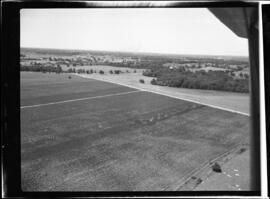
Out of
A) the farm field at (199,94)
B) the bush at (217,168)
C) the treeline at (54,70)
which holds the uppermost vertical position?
the treeline at (54,70)

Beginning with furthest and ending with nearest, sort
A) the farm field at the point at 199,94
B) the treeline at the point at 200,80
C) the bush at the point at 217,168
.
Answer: the treeline at the point at 200,80 < the farm field at the point at 199,94 < the bush at the point at 217,168

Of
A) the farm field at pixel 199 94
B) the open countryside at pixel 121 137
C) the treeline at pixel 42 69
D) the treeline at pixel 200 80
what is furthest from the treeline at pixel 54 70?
the open countryside at pixel 121 137

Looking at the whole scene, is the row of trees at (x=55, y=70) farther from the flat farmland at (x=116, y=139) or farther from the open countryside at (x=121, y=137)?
the flat farmland at (x=116, y=139)

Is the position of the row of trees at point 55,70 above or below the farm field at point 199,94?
above

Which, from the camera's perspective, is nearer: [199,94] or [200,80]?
[199,94]

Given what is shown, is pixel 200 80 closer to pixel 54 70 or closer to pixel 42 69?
pixel 54 70

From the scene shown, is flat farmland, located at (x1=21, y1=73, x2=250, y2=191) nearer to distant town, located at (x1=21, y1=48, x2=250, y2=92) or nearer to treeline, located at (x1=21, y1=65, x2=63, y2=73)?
distant town, located at (x1=21, y1=48, x2=250, y2=92)

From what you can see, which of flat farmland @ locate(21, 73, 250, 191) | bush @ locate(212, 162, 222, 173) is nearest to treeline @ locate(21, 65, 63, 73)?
flat farmland @ locate(21, 73, 250, 191)

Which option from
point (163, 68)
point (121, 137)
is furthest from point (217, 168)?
point (163, 68)

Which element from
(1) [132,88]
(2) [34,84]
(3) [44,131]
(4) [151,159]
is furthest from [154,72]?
(4) [151,159]
